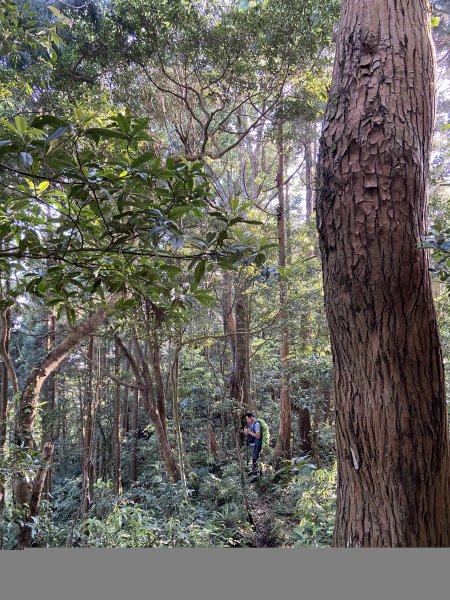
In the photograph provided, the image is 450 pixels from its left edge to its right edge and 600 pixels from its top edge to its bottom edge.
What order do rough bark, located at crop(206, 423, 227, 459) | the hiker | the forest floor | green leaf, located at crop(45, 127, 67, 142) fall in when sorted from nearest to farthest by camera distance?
1. green leaf, located at crop(45, 127, 67, 142)
2. the forest floor
3. the hiker
4. rough bark, located at crop(206, 423, 227, 459)

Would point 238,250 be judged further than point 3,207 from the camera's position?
Yes

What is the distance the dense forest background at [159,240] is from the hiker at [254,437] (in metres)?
0.27

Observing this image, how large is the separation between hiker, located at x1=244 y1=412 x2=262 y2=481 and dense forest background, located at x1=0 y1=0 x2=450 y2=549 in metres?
0.27

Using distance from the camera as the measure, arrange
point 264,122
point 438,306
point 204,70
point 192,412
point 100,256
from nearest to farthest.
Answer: point 100,256 < point 438,306 < point 204,70 < point 264,122 < point 192,412

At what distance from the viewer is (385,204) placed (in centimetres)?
138

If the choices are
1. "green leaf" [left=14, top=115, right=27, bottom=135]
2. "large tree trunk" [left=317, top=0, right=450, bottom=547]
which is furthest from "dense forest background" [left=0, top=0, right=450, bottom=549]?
"large tree trunk" [left=317, top=0, right=450, bottom=547]

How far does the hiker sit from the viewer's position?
6536mm

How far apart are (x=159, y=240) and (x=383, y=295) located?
30.5 inches

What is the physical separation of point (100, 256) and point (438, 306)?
4.65 meters

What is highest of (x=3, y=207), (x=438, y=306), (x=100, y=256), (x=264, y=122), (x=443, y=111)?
(x=443, y=111)

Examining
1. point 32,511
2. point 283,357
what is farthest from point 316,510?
point 283,357

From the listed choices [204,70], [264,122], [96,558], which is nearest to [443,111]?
[264,122]

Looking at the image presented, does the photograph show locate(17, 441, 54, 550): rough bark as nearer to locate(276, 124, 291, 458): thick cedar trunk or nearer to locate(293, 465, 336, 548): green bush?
locate(293, 465, 336, 548): green bush

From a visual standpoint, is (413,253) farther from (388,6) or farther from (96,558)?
(96,558)
